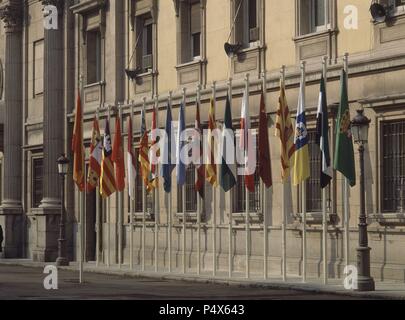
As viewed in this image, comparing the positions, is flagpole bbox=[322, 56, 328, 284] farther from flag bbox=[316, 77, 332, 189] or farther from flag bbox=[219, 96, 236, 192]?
flag bbox=[219, 96, 236, 192]

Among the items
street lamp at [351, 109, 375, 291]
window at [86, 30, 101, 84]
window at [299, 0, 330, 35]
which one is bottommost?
street lamp at [351, 109, 375, 291]

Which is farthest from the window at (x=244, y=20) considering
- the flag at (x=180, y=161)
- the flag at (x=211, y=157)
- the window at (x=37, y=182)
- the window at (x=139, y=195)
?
the window at (x=37, y=182)

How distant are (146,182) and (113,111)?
608 cm

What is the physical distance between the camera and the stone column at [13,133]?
44.6 meters

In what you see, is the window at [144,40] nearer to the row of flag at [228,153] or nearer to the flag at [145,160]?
the row of flag at [228,153]

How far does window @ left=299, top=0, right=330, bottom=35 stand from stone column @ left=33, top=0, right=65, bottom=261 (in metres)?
14.9

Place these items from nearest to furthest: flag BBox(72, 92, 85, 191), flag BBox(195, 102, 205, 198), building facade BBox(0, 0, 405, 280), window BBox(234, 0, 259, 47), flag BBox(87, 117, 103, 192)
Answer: building facade BBox(0, 0, 405, 280)
flag BBox(195, 102, 205, 198)
flag BBox(72, 92, 85, 191)
window BBox(234, 0, 259, 47)
flag BBox(87, 117, 103, 192)

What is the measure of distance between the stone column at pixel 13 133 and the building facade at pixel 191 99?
0.05m

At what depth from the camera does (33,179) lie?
44.1m

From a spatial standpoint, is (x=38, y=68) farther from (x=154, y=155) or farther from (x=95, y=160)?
(x=154, y=155)

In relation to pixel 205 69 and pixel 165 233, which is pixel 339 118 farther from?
pixel 165 233

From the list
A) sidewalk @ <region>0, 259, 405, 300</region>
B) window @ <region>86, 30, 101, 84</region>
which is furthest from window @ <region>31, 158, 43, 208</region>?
sidewalk @ <region>0, 259, 405, 300</region>

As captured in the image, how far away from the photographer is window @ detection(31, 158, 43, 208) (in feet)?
143

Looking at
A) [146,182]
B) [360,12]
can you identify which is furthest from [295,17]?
[146,182]
